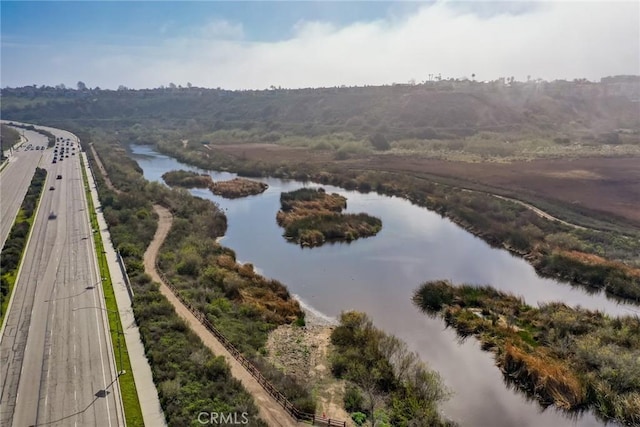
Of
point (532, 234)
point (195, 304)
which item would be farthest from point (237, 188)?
point (532, 234)

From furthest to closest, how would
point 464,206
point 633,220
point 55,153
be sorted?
point 55,153, point 464,206, point 633,220

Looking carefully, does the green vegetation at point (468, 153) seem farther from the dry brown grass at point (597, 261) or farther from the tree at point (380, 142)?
the tree at point (380, 142)

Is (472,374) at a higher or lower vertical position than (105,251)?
lower

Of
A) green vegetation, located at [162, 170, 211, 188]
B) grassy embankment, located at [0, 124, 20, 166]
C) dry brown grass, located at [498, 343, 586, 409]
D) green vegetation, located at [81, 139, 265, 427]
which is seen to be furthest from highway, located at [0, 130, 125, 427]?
grassy embankment, located at [0, 124, 20, 166]

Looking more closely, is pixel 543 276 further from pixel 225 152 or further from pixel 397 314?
pixel 225 152

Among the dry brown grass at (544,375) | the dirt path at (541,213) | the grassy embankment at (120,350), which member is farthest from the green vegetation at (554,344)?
the dirt path at (541,213)

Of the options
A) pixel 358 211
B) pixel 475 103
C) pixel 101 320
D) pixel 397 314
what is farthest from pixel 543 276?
pixel 475 103
